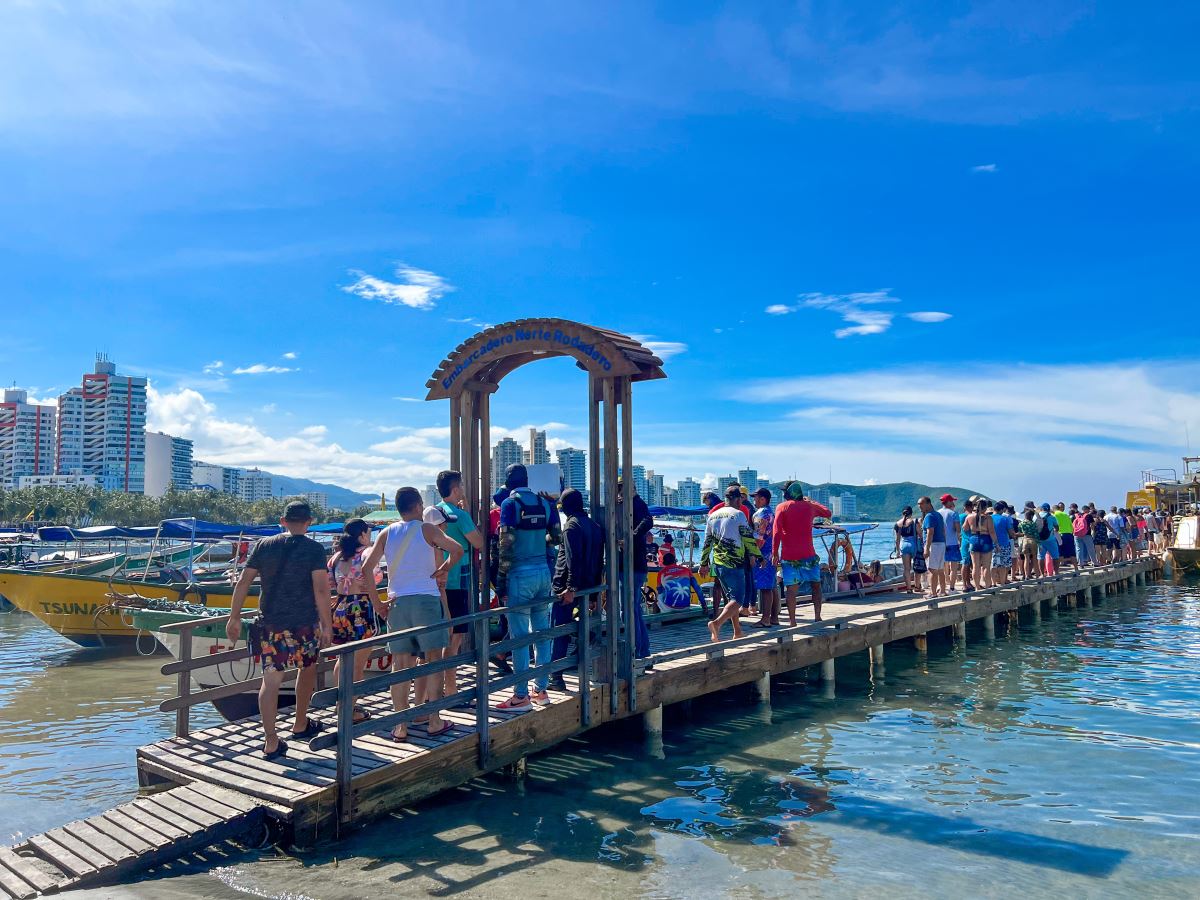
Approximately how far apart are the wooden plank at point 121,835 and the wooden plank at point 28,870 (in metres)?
0.41

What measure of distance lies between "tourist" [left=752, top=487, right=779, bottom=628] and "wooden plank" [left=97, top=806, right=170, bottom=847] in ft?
26.9

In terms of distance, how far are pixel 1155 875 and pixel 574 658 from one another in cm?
490

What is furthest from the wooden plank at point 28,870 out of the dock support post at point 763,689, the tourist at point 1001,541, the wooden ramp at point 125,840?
the tourist at point 1001,541

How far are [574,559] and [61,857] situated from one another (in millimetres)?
4440

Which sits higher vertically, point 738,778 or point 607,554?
point 607,554

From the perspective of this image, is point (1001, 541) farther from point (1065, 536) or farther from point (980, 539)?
point (1065, 536)

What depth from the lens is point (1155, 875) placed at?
19.9 ft

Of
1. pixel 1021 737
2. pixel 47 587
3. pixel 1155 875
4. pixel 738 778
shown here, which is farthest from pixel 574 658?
pixel 47 587

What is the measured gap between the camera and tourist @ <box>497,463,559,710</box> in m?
7.66

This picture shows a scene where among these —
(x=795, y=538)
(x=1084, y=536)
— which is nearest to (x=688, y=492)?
(x=1084, y=536)

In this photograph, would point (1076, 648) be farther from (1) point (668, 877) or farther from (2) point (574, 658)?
(1) point (668, 877)

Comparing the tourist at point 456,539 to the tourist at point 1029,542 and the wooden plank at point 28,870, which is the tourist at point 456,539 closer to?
the wooden plank at point 28,870

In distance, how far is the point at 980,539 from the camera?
17.9 metres

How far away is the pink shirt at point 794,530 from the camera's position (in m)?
11.9
